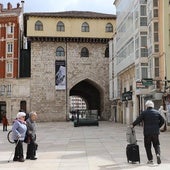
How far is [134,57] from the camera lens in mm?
38438

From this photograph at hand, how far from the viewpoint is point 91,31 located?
59.3 metres

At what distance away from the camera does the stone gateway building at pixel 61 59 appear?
58375 mm

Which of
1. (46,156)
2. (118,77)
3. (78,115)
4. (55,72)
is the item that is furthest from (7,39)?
(46,156)

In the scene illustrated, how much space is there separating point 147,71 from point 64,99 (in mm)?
24638

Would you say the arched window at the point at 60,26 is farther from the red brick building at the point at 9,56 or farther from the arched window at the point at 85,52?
the red brick building at the point at 9,56

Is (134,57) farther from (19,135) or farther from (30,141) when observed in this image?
(19,135)

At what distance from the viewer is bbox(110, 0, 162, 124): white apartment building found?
32781 mm

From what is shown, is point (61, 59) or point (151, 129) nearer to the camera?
point (151, 129)

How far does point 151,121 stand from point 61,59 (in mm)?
49059

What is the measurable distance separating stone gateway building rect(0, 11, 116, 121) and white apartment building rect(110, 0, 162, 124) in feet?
19.8

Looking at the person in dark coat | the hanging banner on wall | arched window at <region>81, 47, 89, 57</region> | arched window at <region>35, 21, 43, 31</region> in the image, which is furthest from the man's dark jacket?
arched window at <region>81, 47, 89, 57</region>

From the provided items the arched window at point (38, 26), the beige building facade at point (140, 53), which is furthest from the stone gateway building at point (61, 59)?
the beige building facade at point (140, 53)

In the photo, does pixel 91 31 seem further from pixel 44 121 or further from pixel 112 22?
pixel 44 121

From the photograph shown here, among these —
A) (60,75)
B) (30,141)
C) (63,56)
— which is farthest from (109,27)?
(30,141)
